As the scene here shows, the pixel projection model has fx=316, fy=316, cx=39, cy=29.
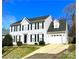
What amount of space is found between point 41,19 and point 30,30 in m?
0.18

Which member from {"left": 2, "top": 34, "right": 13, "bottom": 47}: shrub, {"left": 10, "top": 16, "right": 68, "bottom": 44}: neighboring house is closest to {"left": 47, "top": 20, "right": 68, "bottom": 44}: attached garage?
{"left": 10, "top": 16, "right": 68, "bottom": 44}: neighboring house

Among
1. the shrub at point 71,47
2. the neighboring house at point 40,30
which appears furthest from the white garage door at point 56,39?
the shrub at point 71,47

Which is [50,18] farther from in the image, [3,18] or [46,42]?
[3,18]

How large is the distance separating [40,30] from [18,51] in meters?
0.34

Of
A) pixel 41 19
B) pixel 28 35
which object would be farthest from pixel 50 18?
pixel 28 35

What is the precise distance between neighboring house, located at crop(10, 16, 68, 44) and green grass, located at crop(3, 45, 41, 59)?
0.06 metres

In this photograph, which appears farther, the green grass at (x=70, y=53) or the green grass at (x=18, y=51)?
the green grass at (x=18, y=51)

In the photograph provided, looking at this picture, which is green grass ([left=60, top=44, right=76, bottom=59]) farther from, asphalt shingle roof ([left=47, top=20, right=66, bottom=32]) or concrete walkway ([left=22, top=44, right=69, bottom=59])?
asphalt shingle roof ([left=47, top=20, right=66, bottom=32])

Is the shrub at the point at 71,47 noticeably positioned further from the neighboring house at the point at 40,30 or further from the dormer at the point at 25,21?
the dormer at the point at 25,21

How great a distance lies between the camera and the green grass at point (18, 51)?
11.4 feet

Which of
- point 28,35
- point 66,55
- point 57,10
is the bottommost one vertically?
point 66,55

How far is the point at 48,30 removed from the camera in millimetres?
3471

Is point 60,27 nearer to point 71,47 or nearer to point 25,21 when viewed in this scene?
point 71,47

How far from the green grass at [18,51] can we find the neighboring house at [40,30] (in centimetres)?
6
